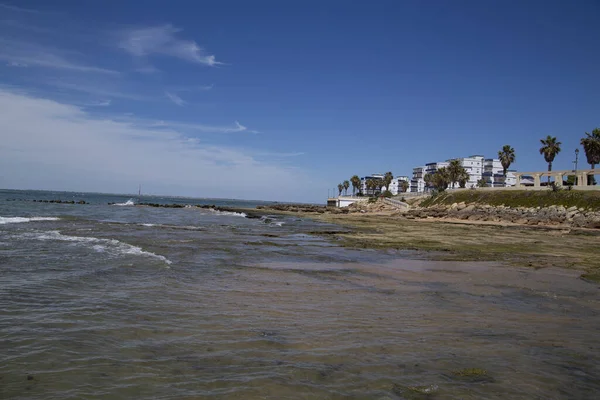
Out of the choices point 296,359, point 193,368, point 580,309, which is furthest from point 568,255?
point 193,368

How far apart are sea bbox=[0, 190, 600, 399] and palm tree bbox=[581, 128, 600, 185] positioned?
214 feet

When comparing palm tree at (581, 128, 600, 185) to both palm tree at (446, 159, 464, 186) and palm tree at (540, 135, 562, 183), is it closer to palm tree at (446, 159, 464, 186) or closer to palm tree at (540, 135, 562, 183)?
palm tree at (540, 135, 562, 183)

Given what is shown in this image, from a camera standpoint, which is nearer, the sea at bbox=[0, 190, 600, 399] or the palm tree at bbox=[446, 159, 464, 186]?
the sea at bbox=[0, 190, 600, 399]

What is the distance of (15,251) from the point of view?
17953 mm

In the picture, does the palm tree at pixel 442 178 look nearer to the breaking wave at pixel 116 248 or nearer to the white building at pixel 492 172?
the white building at pixel 492 172

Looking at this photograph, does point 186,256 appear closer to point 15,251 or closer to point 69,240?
point 15,251

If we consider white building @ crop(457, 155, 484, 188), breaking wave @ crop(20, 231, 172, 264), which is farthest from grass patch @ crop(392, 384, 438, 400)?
white building @ crop(457, 155, 484, 188)

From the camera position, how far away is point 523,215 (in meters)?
58.8

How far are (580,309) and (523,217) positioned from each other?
2119 inches

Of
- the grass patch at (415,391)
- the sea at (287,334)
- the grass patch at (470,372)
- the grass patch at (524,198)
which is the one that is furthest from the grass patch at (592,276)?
the grass patch at (524,198)

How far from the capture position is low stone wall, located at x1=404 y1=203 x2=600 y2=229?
51.2 metres

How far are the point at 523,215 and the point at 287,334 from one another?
60.8m

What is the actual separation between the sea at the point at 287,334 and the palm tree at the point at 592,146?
65.1 metres

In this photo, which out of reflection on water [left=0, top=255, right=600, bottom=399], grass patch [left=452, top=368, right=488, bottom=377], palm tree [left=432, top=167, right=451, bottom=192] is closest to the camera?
reflection on water [left=0, top=255, right=600, bottom=399]
